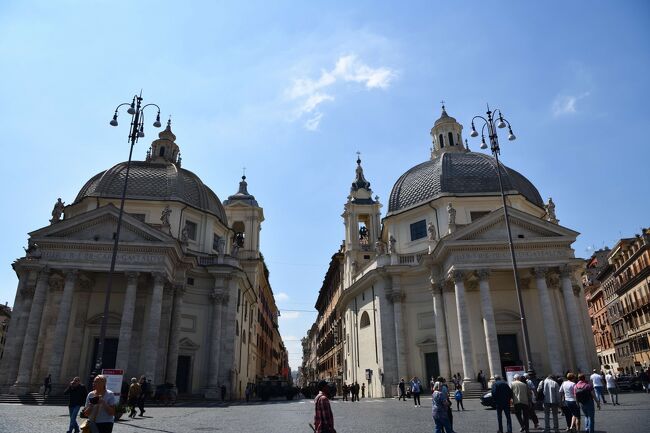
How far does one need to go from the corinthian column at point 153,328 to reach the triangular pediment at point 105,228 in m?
2.72

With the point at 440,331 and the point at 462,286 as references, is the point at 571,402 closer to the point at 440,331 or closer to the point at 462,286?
the point at 462,286

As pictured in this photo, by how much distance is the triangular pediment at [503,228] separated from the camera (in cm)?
3045

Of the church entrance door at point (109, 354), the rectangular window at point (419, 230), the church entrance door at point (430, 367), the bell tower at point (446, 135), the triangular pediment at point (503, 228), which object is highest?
the bell tower at point (446, 135)

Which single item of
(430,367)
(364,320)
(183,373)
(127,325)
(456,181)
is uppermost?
(456,181)

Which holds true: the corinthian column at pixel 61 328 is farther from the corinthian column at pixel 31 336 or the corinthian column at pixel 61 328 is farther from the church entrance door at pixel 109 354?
the church entrance door at pixel 109 354

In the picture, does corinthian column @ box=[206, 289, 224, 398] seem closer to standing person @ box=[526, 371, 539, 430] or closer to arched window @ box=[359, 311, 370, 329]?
arched window @ box=[359, 311, 370, 329]

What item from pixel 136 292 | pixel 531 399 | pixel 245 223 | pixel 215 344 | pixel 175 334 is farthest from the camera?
pixel 245 223

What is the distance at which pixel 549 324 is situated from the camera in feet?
93.4

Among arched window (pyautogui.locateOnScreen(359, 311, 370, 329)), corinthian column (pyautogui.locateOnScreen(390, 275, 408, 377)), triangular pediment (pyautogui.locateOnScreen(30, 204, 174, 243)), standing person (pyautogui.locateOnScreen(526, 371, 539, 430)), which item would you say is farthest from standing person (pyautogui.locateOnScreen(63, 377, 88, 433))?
arched window (pyautogui.locateOnScreen(359, 311, 370, 329))

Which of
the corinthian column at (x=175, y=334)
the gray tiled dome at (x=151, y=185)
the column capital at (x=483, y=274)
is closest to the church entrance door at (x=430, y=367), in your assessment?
the column capital at (x=483, y=274)

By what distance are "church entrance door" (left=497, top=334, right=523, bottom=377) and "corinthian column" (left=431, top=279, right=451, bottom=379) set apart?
3694mm

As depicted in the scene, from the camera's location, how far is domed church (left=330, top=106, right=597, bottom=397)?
29.5 meters

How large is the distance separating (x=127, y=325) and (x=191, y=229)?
11913 millimetres

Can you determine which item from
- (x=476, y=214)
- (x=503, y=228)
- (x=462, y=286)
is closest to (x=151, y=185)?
(x=462, y=286)
